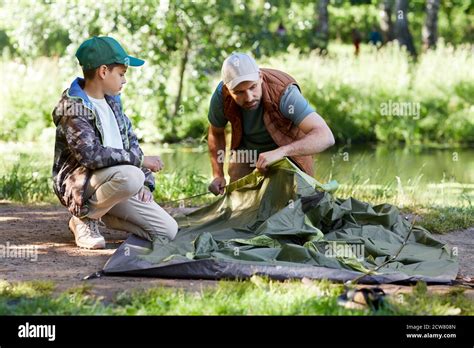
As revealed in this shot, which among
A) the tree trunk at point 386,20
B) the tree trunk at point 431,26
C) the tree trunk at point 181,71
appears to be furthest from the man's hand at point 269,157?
the tree trunk at point 386,20

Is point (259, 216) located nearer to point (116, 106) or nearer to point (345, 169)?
point (116, 106)

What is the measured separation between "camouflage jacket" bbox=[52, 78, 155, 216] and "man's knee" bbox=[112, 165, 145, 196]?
7cm

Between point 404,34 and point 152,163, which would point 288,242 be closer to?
point 152,163

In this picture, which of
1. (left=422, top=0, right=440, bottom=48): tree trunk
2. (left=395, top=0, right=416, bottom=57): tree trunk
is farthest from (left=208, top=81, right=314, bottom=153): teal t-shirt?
(left=422, top=0, right=440, bottom=48): tree trunk

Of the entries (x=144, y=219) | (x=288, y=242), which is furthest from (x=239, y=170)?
(x=288, y=242)

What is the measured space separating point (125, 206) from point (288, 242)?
3.40 feet

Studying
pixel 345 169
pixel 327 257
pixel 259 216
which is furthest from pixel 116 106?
pixel 345 169

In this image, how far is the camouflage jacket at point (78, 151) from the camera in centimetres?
586

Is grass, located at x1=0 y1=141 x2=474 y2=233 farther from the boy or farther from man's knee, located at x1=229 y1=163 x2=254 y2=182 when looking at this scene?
the boy

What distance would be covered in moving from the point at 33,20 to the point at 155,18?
2435 mm

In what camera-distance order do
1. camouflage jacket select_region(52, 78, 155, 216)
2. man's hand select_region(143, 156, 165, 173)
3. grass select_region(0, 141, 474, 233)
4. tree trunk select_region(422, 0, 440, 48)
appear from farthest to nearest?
tree trunk select_region(422, 0, 440, 48), grass select_region(0, 141, 474, 233), man's hand select_region(143, 156, 165, 173), camouflage jacket select_region(52, 78, 155, 216)

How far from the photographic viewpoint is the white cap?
6168 millimetres

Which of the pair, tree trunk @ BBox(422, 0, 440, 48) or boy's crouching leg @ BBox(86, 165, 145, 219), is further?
tree trunk @ BBox(422, 0, 440, 48)

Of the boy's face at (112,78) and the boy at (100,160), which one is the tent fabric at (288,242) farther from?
the boy's face at (112,78)
